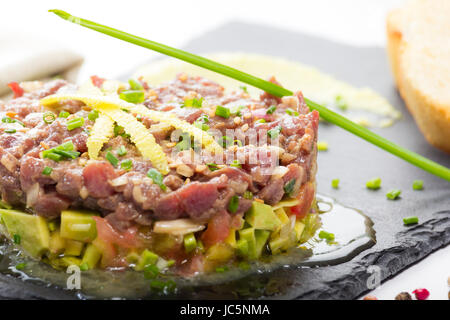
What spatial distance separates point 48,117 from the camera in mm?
5664

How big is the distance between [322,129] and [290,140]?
264 centimetres

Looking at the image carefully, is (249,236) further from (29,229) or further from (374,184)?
(374,184)

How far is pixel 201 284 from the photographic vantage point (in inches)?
202

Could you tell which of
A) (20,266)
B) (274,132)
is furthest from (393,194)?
(20,266)

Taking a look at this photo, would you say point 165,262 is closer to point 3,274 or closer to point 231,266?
point 231,266

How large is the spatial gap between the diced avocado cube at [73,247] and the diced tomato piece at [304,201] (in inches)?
68.7

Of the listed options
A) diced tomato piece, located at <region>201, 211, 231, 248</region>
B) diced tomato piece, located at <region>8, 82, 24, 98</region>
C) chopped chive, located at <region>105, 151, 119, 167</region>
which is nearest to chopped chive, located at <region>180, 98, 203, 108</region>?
chopped chive, located at <region>105, 151, 119, 167</region>

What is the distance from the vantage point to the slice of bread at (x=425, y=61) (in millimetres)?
7176

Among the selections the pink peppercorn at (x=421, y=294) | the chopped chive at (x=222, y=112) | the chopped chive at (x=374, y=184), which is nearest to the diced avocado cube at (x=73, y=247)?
the chopped chive at (x=222, y=112)

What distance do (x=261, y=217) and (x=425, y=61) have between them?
140 inches

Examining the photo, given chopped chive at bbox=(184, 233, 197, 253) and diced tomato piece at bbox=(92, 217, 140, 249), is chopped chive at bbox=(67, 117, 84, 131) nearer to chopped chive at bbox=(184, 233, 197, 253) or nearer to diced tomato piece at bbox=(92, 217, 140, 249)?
diced tomato piece at bbox=(92, 217, 140, 249)

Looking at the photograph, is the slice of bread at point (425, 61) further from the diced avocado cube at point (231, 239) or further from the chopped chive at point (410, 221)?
the diced avocado cube at point (231, 239)
